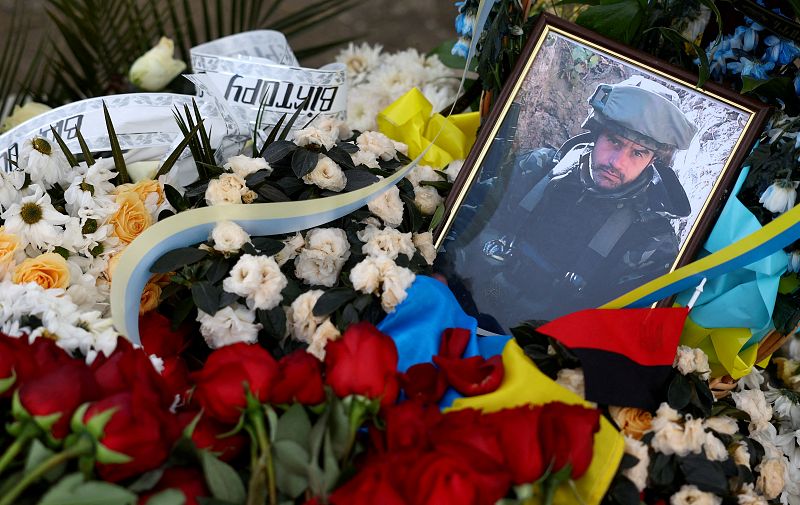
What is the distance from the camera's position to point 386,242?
29.0 inches

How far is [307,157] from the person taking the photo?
2.50 feet

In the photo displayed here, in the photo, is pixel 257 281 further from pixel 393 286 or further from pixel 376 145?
pixel 376 145

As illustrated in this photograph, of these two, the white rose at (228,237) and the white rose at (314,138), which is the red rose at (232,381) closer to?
the white rose at (228,237)

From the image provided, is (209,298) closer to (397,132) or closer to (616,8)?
(397,132)

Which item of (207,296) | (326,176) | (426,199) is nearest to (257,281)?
(207,296)

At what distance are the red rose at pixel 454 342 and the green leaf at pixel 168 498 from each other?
10.0 inches

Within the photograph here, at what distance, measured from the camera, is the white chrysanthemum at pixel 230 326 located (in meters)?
0.67

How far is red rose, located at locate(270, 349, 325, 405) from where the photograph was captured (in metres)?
0.54

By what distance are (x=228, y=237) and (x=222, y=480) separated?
0.25m

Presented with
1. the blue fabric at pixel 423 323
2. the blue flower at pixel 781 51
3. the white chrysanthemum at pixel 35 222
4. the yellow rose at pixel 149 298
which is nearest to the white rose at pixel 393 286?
the blue fabric at pixel 423 323

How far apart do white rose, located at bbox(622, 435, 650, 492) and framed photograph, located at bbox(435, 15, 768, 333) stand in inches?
9.0

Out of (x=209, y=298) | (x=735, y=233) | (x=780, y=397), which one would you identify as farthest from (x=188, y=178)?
(x=780, y=397)

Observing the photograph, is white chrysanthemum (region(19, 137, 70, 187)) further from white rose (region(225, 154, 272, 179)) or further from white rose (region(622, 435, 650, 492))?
white rose (region(622, 435, 650, 492))

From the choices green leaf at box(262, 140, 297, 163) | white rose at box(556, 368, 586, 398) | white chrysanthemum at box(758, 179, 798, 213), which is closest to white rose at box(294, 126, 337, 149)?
green leaf at box(262, 140, 297, 163)
